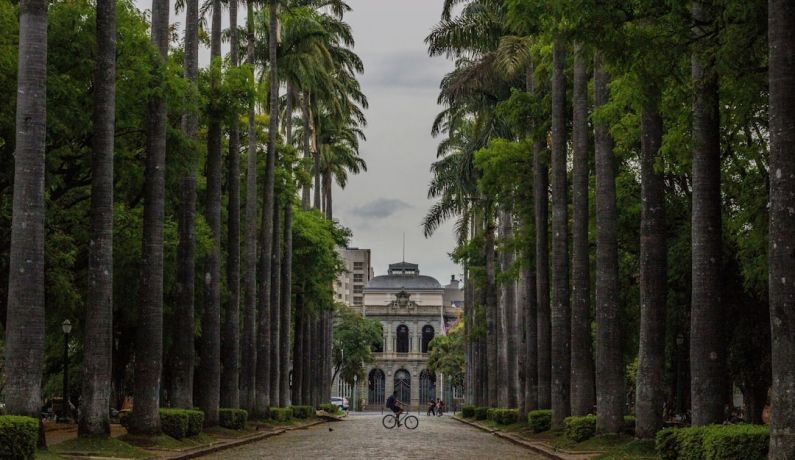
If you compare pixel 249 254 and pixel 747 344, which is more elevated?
pixel 249 254

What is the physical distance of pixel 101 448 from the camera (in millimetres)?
21016

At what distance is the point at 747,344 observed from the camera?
33.5 meters

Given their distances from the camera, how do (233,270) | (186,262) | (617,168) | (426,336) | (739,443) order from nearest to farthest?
(739,443)
(186,262)
(617,168)
(233,270)
(426,336)

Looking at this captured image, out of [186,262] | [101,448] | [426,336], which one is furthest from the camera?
[426,336]

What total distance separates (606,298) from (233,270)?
574 inches

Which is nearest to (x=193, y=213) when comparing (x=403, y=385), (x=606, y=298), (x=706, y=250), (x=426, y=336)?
(x=606, y=298)

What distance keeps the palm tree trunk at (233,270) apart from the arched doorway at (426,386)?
120 meters

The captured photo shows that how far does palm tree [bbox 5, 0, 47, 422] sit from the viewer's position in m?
17.1

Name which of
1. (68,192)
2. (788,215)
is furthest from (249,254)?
(788,215)

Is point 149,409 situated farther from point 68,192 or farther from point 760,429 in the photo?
point 760,429

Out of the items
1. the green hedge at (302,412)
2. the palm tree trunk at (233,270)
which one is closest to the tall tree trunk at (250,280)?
the palm tree trunk at (233,270)

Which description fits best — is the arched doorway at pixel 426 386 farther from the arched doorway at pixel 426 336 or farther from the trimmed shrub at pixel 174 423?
the trimmed shrub at pixel 174 423

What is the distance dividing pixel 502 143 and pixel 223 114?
11510 mm

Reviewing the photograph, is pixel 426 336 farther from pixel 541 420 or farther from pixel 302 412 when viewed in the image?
pixel 541 420
